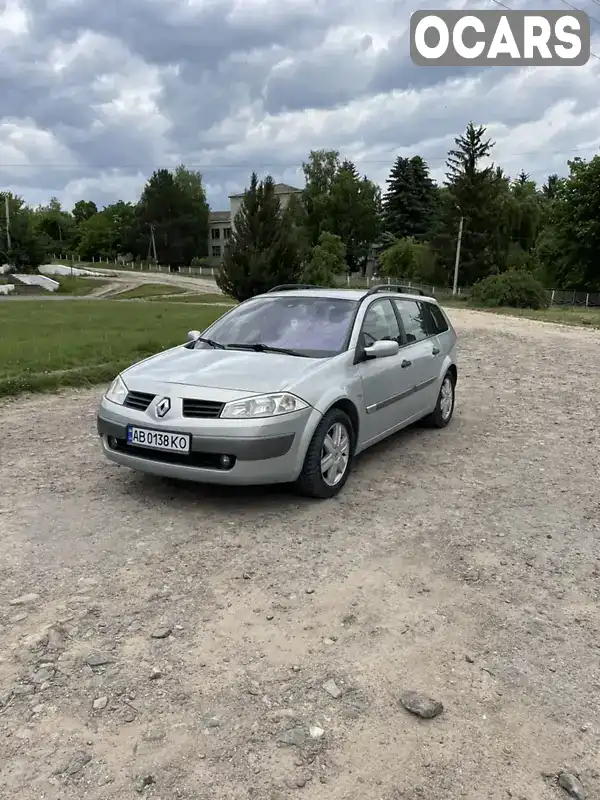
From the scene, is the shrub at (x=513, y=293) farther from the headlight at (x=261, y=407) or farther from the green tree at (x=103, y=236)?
the green tree at (x=103, y=236)

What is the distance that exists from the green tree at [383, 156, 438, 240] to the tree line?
11 centimetres

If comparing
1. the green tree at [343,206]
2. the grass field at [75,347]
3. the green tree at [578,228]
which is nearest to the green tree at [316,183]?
the green tree at [343,206]

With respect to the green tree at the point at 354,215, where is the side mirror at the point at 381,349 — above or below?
below

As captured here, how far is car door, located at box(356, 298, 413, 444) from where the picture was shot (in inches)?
220

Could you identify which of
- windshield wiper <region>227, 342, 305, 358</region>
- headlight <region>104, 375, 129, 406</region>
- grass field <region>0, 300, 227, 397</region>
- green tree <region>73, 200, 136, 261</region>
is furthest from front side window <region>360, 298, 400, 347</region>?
green tree <region>73, 200, 136, 261</region>

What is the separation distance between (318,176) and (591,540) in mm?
92466

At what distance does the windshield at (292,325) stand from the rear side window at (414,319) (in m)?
0.87

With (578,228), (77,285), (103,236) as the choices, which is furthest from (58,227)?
(578,228)

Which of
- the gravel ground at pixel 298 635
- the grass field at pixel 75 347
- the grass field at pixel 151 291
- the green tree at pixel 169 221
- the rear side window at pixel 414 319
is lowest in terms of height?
the grass field at pixel 151 291

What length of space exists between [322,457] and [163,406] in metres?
1.20

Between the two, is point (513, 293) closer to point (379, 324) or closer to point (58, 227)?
point (379, 324)

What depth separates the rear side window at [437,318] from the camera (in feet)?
24.7

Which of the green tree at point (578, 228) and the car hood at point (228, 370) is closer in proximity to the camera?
the car hood at point (228, 370)

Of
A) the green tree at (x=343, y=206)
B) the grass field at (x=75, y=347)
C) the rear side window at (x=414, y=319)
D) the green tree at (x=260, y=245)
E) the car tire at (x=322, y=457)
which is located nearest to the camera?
the car tire at (x=322, y=457)
